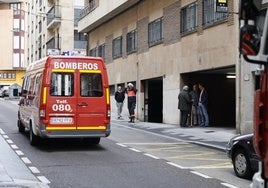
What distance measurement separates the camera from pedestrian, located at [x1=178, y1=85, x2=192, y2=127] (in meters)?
21.2

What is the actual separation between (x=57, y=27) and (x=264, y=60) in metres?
51.3

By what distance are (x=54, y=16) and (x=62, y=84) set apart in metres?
39.4

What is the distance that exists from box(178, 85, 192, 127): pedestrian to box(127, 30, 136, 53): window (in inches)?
327

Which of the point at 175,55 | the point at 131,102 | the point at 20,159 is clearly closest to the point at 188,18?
the point at 175,55

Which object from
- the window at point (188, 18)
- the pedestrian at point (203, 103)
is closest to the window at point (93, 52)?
the window at point (188, 18)

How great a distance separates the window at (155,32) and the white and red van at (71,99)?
38.7 ft

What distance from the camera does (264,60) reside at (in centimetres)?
420

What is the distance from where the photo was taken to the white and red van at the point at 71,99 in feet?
43.5

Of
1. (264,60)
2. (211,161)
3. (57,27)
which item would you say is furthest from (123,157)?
(57,27)

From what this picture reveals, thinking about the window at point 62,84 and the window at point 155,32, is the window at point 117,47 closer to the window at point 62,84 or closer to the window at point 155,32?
the window at point 155,32

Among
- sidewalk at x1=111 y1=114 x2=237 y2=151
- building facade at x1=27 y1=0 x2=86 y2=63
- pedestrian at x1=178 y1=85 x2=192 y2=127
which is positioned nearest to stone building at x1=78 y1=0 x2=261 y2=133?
sidewalk at x1=111 y1=114 x2=237 y2=151

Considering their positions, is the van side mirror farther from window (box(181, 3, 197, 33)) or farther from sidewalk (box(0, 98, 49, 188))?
window (box(181, 3, 197, 33))

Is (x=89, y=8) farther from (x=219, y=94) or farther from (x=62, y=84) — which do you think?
(x=62, y=84)

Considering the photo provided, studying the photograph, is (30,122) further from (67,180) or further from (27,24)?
(27,24)
